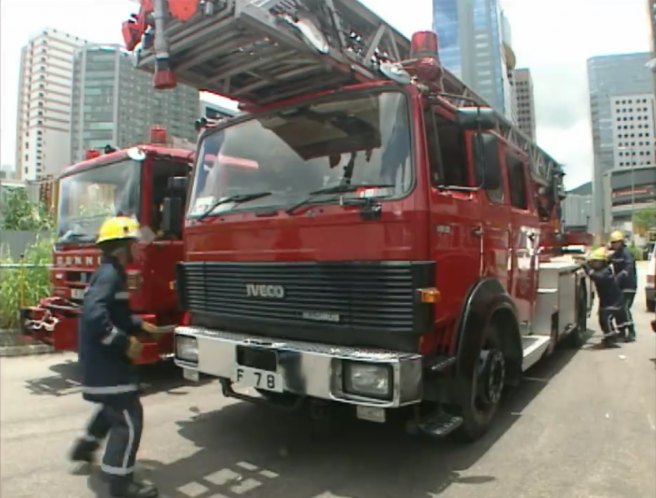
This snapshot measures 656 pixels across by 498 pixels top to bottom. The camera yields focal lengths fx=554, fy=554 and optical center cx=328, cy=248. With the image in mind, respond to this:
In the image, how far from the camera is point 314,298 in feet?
11.8

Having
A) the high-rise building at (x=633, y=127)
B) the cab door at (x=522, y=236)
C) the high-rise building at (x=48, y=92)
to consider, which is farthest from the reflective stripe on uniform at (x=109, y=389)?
the high-rise building at (x=633, y=127)

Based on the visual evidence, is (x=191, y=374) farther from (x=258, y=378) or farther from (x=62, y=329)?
(x=62, y=329)

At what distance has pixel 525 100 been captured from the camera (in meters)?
8.28

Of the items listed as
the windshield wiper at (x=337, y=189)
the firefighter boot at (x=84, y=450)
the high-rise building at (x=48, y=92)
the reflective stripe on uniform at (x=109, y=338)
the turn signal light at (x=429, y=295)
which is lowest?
the firefighter boot at (x=84, y=450)

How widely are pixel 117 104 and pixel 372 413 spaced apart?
36.8ft

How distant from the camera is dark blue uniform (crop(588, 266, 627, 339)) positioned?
8359 mm

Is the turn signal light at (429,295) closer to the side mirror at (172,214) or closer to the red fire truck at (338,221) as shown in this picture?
the red fire truck at (338,221)

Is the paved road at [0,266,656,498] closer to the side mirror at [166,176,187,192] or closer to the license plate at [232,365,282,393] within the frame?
the license plate at [232,365,282,393]

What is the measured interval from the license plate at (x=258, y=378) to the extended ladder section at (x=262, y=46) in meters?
2.04

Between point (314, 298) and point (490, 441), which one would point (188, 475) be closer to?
point (314, 298)

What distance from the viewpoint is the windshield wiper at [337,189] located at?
11.6 ft

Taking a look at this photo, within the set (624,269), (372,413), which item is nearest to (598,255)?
(624,269)

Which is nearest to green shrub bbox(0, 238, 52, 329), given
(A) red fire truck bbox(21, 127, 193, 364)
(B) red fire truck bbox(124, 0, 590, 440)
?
(A) red fire truck bbox(21, 127, 193, 364)

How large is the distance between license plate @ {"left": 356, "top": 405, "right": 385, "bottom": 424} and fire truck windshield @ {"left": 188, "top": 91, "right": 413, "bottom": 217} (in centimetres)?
129
